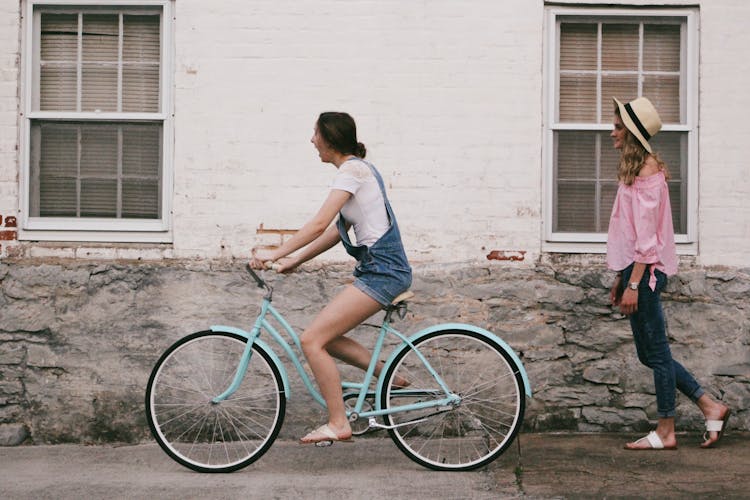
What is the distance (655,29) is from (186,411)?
13.3 ft

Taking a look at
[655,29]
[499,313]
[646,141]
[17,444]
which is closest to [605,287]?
[499,313]

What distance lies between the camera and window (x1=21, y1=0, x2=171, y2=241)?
24.1 ft

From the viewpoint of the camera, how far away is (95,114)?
7.33 m

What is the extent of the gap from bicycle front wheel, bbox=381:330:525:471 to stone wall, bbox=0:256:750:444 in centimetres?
68

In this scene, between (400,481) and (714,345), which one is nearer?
(400,481)

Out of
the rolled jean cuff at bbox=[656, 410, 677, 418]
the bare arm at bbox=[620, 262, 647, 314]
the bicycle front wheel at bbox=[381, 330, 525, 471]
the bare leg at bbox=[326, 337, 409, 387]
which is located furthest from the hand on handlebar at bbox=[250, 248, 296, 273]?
the rolled jean cuff at bbox=[656, 410, 677, 418]

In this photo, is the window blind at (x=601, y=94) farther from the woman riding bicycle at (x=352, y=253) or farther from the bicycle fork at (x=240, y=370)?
the bicycle fork at (x=240, y=370)

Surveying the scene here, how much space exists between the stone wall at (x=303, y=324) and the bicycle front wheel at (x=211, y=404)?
1.76ft

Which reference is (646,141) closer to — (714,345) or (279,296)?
(714,345)

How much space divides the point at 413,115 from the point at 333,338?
1986mm

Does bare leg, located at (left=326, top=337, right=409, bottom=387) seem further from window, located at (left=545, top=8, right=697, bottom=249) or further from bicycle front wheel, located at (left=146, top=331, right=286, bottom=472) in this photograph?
window, located at (left=545, top=8, right=697, bottom=249)

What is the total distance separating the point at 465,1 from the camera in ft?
23.5

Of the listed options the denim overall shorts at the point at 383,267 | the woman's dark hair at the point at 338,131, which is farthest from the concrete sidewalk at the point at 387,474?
the woman's dark hair at the point at 338,131

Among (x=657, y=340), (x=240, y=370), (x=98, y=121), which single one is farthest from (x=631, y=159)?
(x=98, y=121)
